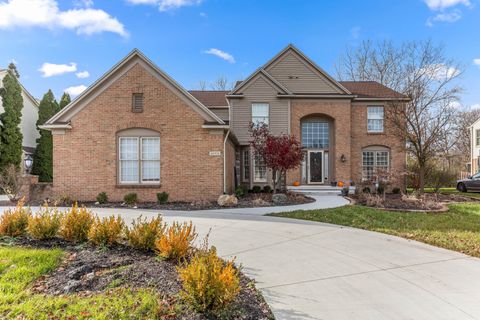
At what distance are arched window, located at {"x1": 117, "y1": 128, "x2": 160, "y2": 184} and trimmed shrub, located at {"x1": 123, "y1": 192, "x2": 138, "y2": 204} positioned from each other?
82cm

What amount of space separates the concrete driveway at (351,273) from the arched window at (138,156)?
22.9 ft

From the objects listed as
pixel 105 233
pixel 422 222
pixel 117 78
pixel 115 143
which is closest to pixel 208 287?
pixel 105 233

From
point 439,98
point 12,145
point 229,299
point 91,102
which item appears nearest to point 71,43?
point 91,102

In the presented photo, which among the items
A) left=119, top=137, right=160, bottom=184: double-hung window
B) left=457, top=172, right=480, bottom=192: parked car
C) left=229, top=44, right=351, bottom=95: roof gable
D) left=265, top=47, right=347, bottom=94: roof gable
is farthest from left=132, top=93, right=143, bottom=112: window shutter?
left=457, top=172, right=480, bottom=192: parked car

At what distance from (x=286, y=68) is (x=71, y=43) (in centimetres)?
1254

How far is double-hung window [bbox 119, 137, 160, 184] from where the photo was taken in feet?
47.3

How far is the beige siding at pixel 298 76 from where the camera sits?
2052cm

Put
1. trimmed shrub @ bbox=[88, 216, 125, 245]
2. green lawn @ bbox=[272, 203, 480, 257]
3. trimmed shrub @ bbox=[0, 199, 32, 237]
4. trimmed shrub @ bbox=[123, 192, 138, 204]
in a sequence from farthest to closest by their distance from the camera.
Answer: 1. trimmed shrub @ bbox=[123, 192, 138, 204]
2. green lawn @ bbox=[272, 203, 480, 257]
3. trimmed shrub @ bbox=[0, 199, 32, 237]
4. trimmed shrub @ bbox=[88, 216, 125, 245]

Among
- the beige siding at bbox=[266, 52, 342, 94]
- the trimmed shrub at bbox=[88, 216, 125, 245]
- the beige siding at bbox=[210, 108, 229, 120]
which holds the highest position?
the beige siding at bbox=[266, 52, 342, 94]

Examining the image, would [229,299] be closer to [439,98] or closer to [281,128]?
[281,128]

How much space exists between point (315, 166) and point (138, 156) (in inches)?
460

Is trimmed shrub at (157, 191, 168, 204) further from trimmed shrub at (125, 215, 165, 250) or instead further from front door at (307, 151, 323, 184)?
front door at (307, 151, 323, 184)

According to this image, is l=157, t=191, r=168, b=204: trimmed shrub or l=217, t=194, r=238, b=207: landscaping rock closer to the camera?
l=217, t=194, r=238, b=207: landscaping rock

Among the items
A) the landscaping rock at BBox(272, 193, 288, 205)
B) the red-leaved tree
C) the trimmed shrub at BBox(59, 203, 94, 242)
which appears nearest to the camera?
the trimmed shrub at BBox(59, 203, 94, 242)
